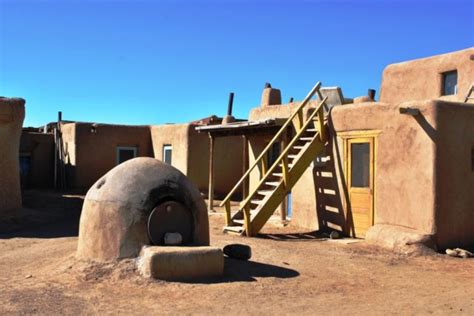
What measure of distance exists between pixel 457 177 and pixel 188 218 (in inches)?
211

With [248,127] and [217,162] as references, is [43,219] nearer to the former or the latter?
[248,127]

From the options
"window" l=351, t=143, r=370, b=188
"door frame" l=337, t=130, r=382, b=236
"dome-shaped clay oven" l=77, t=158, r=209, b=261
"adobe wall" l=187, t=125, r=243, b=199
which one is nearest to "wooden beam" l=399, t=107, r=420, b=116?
"door frame" l=337, t=130, r=382, b=236

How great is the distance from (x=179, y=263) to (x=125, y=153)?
16433 mm

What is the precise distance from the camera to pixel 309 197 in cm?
1270

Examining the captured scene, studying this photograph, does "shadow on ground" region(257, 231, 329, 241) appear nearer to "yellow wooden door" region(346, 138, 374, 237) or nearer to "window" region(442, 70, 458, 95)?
"yellow wooden door" region(346, 138, 374, 237)

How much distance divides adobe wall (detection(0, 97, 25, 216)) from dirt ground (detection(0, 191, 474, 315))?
423 centimetres

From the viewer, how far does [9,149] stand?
44.9 ft

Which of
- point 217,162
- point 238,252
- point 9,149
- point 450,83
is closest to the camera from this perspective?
point 238,252

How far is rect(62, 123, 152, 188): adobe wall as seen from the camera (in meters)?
21.7

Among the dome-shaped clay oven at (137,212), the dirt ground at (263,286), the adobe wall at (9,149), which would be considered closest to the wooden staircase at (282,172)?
the dirt ground at (263,286)

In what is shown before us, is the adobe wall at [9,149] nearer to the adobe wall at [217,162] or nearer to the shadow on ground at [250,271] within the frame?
the adobe wall at [217,162]

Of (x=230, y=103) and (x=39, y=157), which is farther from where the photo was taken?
(x=230, y=103)

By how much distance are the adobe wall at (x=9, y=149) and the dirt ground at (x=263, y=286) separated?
4226 mm

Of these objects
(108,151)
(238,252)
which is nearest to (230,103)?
(108,151)
